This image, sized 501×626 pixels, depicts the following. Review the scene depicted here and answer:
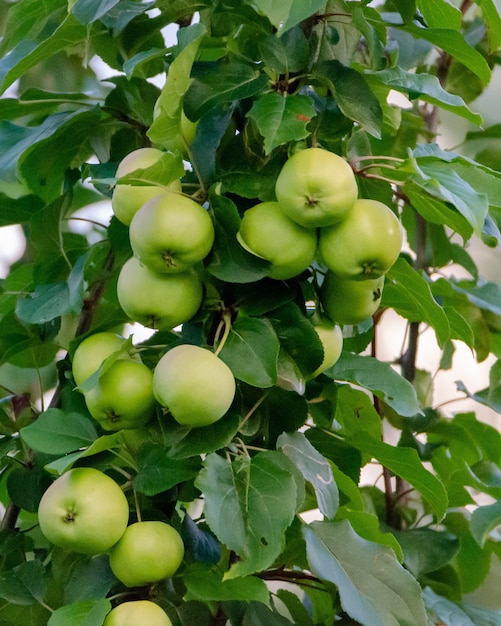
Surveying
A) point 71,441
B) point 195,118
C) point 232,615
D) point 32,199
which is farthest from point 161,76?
point 232,615

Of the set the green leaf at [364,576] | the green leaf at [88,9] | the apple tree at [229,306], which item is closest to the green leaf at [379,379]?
the apple tree at [229,306]

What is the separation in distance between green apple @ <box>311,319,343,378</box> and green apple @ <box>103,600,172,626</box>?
0.19 metres

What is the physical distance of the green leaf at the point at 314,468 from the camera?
54 centimetres

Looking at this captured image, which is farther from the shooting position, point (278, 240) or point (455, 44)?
point (455, 44)

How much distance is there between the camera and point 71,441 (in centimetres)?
57

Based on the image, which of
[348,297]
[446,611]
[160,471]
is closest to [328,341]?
[348,297]

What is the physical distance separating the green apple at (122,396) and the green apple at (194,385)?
29 millimetres

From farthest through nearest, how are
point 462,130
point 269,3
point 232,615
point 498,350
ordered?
1. point 462,130
2. point 498,350
3. point 232,615
4. point 269,3

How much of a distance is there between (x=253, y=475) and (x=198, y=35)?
29 centimetres

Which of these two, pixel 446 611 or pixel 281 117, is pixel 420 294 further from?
pixel 446 611

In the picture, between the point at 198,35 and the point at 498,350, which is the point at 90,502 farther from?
the point at 498,350

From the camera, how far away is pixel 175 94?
0.50 m

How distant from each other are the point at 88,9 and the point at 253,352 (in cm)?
28

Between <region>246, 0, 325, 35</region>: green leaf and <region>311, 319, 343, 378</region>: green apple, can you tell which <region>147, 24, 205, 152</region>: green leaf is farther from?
<region>311, 319, 343, 378</region>: green apple
